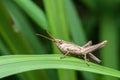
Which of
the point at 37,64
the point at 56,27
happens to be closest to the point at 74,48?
the point at 56,27

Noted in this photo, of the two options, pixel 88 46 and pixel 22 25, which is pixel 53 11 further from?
pixel 22 25

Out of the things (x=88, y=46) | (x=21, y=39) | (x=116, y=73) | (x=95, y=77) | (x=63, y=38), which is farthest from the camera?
(x=95, y=77)

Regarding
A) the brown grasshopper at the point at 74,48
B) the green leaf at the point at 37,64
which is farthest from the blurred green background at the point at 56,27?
the green leaf at the point at 37,64

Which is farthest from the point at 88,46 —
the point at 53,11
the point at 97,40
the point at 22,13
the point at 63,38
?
the point at 97,40

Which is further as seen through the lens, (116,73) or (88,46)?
(88,46)

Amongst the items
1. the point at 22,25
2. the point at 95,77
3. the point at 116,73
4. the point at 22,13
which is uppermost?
the point at 22,13

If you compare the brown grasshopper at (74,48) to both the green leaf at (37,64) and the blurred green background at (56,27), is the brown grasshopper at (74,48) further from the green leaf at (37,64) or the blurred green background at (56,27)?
→ the green leaf at (37,64)

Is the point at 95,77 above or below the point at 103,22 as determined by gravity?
below
